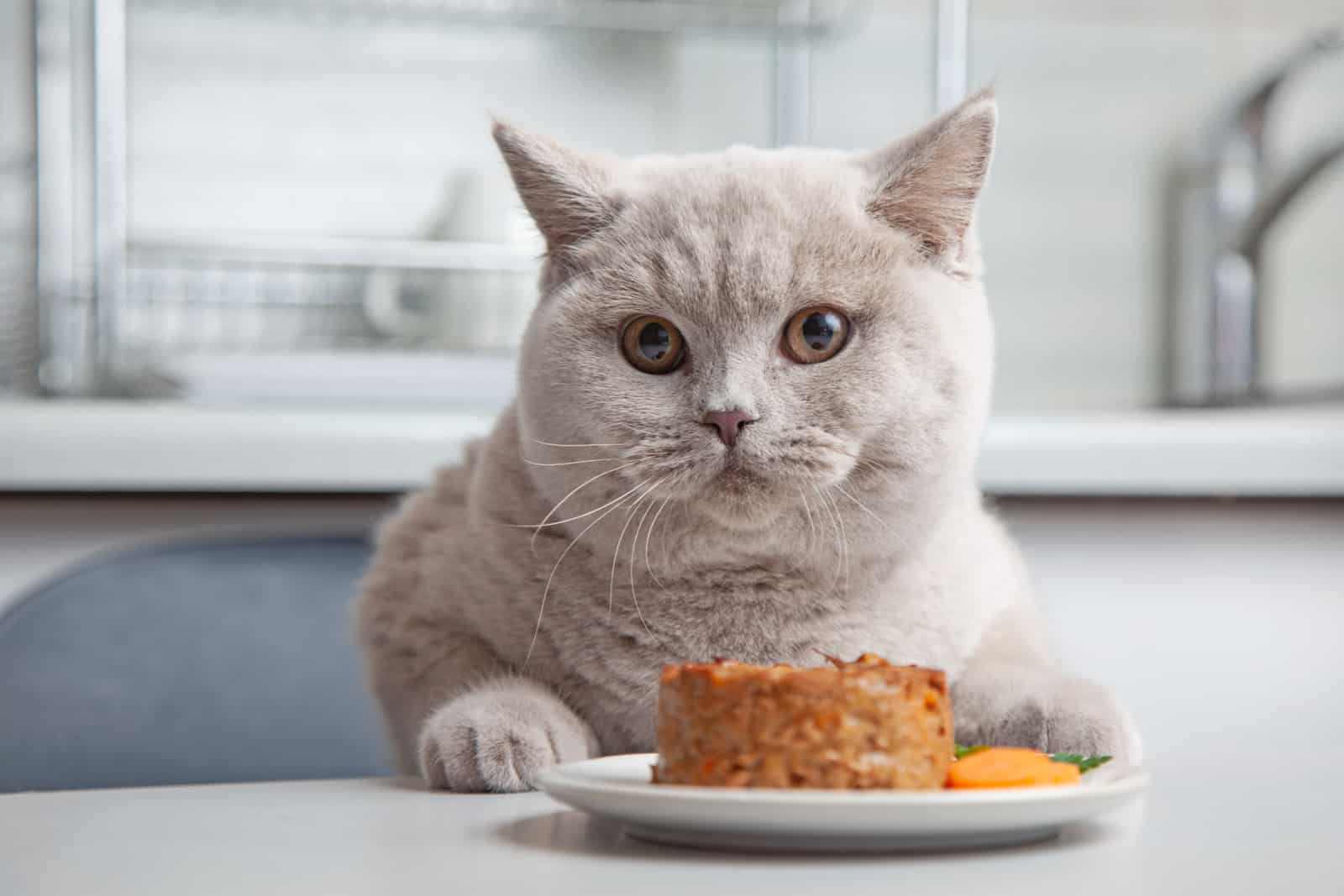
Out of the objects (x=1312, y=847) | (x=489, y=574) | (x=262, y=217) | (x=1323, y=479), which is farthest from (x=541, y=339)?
(x=262, y=217)

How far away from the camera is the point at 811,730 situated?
533mm

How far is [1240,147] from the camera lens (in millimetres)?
2350

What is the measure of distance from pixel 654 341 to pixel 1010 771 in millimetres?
341

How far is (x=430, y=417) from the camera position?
161 cm

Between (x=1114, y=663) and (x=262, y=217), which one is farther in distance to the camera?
(x=262, y=217)

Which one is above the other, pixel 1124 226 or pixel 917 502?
pixel 1124 226

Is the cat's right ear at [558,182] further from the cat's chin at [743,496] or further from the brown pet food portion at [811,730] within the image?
the brown pet food portion at [811,730]

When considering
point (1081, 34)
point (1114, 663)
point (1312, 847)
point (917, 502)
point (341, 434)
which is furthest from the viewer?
point (1081, 34)

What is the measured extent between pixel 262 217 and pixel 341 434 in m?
0.85

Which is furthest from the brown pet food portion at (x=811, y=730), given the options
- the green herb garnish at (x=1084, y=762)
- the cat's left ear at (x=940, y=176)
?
the cat's left ear at (x=940, y=176)

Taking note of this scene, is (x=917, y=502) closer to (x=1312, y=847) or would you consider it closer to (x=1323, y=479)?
(x=1312, y=847)

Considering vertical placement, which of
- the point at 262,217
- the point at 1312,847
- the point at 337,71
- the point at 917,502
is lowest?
the point at 1312,847

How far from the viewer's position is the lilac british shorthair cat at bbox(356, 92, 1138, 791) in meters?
0.77

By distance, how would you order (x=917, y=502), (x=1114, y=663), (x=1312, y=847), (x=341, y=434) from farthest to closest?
(x=1114, y=663)
(x=341, y=434)
(x=917, y=502)
(x=1312, y=847)
